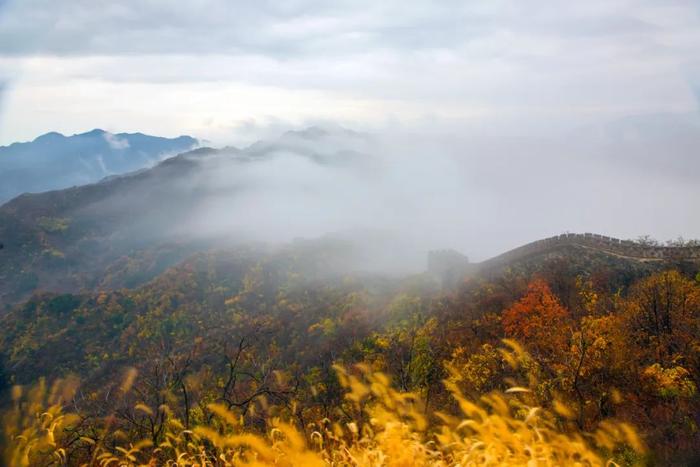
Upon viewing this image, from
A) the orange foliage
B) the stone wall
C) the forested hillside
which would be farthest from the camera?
the stone wall

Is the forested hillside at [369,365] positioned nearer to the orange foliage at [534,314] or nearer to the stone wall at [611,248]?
the orange foliage at [534,314]

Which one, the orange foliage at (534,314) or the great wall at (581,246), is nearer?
the orange foliage at (534,314)

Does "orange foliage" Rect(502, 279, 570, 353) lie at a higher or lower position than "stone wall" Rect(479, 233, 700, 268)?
lower

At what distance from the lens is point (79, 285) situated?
191875 mm

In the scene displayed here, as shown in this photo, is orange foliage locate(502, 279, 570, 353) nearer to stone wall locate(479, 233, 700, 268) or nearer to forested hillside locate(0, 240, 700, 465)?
forested hillside locate(0, 240, 700, 465)

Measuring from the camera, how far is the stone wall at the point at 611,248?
114 ft

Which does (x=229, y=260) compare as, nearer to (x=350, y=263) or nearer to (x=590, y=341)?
(x=350, y=263)

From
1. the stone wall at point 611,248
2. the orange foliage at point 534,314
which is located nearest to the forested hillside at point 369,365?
the orange foliage at point 534,314

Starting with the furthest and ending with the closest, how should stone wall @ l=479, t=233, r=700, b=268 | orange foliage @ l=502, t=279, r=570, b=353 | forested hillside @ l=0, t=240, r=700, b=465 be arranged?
stone wall @ l=479, t=233, r=700, b=268
orange foliage @ l=502, t=279, r=570, b=353
forested hillside @ l=0, t=240, r=700, b=465

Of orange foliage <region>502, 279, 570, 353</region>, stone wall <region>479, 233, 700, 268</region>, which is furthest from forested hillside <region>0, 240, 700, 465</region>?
stone wall <region>479, 233, 700, 268</region>

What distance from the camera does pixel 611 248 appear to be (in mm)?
41375

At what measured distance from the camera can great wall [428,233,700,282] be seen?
117ft

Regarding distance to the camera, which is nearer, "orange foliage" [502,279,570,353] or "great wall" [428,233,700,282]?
"orange foliage" [502,279,570,353]

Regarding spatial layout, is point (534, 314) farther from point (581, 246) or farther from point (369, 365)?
point (581, 246)
